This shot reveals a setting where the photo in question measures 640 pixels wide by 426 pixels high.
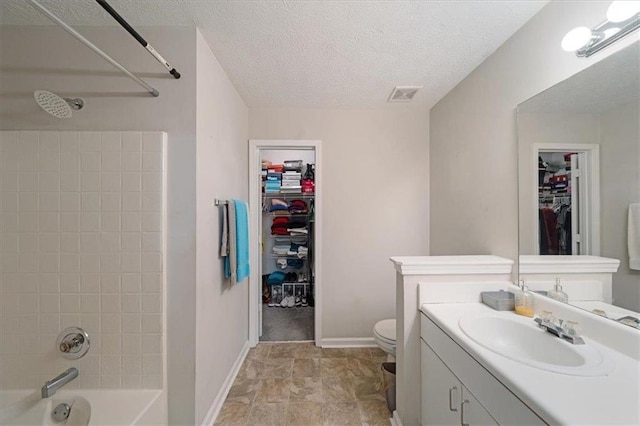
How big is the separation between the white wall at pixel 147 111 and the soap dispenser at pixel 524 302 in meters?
1.72

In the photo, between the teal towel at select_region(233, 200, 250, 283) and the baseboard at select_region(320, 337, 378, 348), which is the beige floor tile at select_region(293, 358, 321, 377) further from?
→ the teal towel at select_region(233, 200, 250, 283)

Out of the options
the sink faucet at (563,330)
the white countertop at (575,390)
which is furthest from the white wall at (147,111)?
the sink faucet at (563,330)

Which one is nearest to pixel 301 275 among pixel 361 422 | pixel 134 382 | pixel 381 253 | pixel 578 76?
pixel 381 253

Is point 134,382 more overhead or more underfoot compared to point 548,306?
more underfoot

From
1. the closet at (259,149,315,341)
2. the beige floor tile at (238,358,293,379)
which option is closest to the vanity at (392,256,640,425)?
the beige floor tile at (238,358,293,379)

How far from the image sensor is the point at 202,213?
4.61 feet

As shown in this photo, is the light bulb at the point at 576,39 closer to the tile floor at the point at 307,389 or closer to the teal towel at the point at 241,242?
the teal towel at the point at 241,242

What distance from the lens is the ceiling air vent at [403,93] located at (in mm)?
1991

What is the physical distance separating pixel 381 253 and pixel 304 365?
1.22 metres

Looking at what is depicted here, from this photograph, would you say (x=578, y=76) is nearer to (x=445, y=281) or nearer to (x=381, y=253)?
(x=445, y=281)

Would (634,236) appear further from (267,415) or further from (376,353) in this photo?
(267,415)

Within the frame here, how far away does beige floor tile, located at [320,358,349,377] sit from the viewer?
1.95m

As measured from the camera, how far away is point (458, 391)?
100 centimetres

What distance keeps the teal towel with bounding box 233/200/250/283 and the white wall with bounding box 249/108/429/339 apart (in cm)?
84
